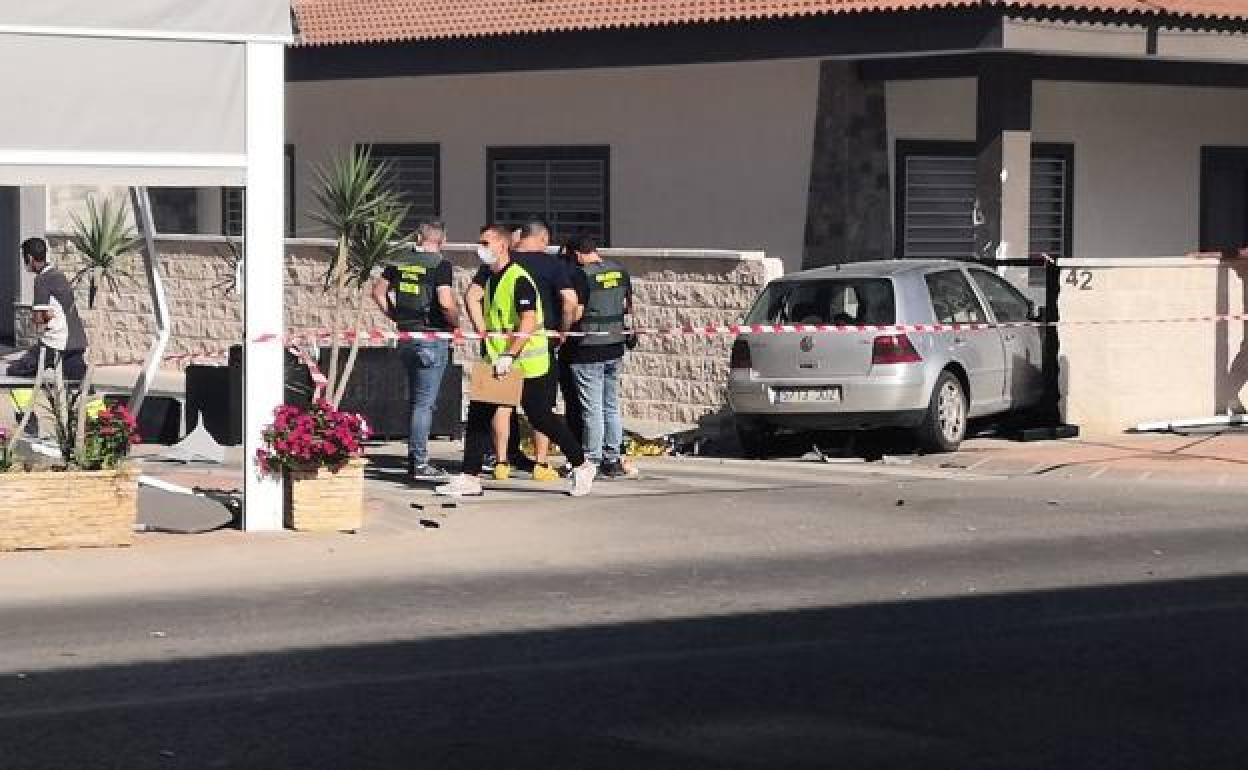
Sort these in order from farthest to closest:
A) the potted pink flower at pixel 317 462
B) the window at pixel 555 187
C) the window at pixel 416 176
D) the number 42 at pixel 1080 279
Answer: the window at pixel 416 176 < the window at pixel 555 187 < the number 42 at pixel 1080 279 < the potted pink flower at pixel 317 462

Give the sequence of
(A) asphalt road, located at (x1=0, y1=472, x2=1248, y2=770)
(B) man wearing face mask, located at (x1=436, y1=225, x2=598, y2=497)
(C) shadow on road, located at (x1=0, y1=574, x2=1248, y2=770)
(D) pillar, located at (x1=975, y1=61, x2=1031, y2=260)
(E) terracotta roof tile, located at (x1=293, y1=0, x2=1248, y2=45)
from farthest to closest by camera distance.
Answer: (D) pillar, located at (x1=975, y1=61, x2=1031, y2=260) → (E) terracotta roof tile, located at (x1=293, y1=0, x2=1248, y2=45) → (B) man wearing face mask, located at (x1=436, y1=225, x2=598, y2=497) → (A) asphalt road, located at (x1=0, y1=472, x2=1248, y2=770) → (C) shadow on road, located at (x1=0, y1=574, x2=1248, y2=770)

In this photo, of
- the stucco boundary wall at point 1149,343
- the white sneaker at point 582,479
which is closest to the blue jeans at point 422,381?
the white sneaker at point 582,479

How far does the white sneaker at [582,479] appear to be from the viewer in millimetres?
17141

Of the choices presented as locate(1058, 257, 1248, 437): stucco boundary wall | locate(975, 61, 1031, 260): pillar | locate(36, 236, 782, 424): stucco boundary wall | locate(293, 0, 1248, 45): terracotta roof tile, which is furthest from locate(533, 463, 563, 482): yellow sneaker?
locate(975, 61, 1031, 260): pillar

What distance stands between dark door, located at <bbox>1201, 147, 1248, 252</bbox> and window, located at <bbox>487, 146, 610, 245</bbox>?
675cm

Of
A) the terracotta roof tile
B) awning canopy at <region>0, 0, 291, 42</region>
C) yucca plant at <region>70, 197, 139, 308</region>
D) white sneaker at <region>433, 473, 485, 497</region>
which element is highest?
the terracotta roof tile

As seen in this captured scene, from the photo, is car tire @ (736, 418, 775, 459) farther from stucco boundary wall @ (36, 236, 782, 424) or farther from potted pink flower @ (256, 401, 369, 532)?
potted pink flower @ (256, 401, 369, 532)

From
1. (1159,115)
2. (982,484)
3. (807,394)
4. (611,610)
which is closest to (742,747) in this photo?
(611,610)

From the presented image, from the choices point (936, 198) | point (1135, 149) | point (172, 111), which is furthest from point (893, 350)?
point (1135, 149)

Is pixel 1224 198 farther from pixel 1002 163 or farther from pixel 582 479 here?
pixel 582 479

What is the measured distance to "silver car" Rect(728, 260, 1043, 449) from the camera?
19.5 m

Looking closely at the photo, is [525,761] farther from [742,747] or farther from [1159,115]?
[1159,115]

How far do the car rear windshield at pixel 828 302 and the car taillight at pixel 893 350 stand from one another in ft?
0.57

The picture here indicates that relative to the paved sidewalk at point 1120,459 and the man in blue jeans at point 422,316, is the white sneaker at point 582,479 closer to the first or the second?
the man in blue jeans at point 422,316
